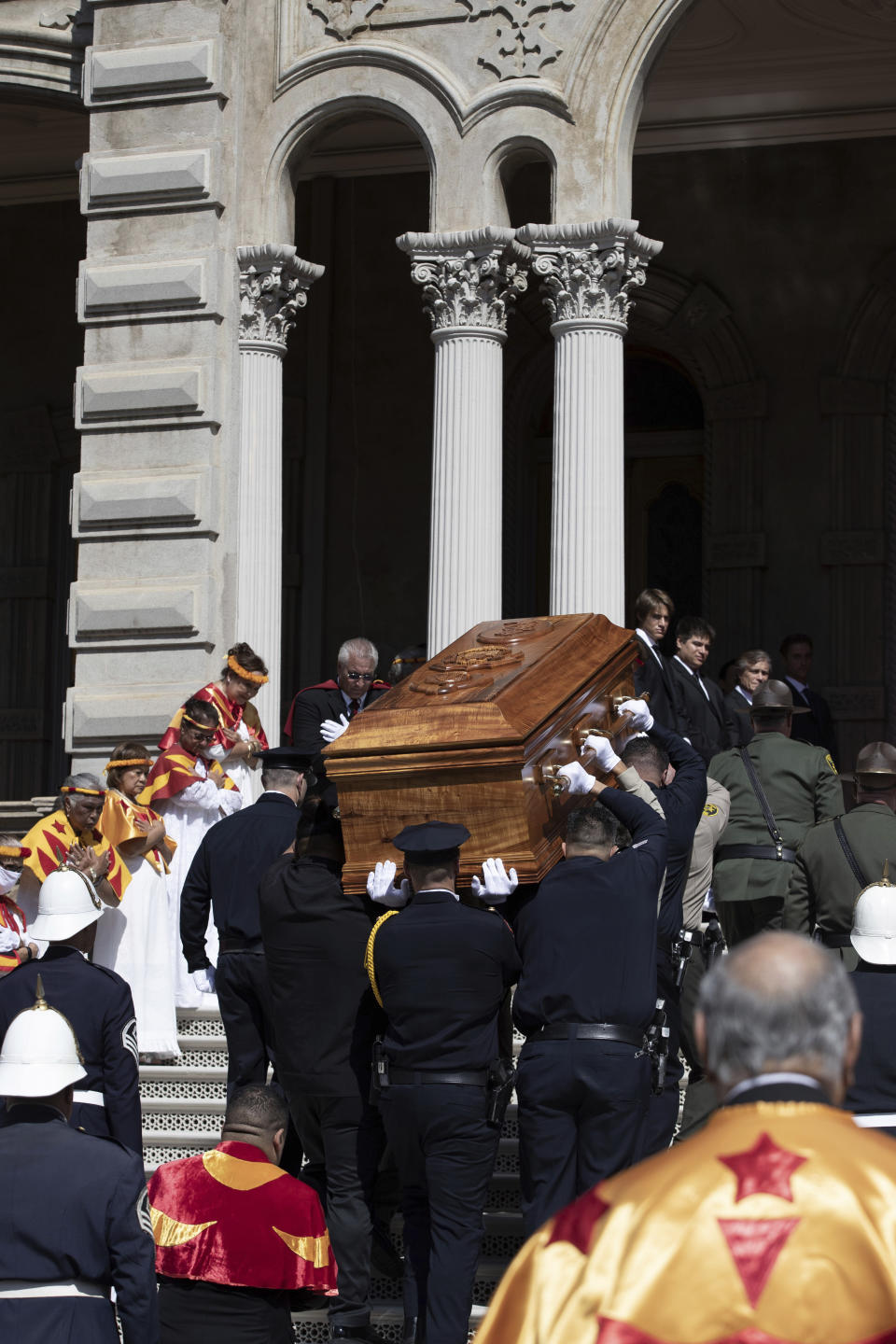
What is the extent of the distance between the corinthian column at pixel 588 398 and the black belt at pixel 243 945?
5.10 meters

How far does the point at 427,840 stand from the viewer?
6855 mm

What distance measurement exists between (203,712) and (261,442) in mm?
3532

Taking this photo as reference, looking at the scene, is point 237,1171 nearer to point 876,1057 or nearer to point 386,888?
point 386,888

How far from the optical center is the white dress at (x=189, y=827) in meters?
10.5

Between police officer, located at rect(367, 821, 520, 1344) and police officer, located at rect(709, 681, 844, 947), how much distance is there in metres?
2.53

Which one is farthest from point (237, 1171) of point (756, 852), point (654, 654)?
point (654, 654)

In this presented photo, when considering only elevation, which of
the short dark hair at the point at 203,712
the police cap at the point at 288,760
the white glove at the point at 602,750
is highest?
the short dark hair at the point at 203,712

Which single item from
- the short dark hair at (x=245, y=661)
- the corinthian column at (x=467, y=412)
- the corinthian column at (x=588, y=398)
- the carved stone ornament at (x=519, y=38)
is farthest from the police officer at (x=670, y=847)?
the carved stone ornament at (x=519, y=38)

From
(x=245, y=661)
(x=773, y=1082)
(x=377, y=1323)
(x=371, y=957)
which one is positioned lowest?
(x=377, y=1323)

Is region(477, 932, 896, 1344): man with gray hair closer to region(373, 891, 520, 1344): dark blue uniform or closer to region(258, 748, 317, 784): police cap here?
region(373, 891, 520, 1344): dark blue uniform

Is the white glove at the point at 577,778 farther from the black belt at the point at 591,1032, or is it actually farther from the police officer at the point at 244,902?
the police officer at the point at 244,902

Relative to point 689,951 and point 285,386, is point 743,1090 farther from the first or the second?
point 285,386

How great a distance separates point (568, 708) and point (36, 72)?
30.8 feet

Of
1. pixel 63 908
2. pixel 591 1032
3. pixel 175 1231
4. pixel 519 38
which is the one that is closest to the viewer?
pixel 175 1231
